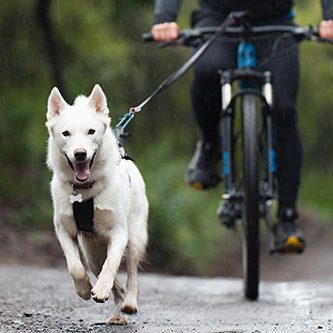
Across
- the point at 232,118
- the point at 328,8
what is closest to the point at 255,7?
the point at 328,8

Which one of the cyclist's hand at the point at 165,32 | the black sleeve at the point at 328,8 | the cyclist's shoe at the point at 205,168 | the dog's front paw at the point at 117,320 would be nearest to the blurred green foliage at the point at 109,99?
the cyclist's shoe at the point at 205,168

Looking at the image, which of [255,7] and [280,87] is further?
[255,7]

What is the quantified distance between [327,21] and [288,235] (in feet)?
4.86

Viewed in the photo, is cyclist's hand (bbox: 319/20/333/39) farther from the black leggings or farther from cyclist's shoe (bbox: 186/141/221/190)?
cyclist's shoe (bbox: 186/141/221/190)

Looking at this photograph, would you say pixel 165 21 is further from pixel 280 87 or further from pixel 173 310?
pixel 173 310

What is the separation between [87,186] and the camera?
206 inches

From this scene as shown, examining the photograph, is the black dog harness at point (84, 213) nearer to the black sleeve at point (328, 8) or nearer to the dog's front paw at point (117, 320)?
the dog's front paw at point (117, 320)

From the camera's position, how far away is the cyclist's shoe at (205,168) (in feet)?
24.1

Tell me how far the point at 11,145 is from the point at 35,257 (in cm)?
308

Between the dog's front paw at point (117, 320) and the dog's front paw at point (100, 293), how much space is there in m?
0.58

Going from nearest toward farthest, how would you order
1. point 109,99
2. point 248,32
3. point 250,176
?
point 250,176, point 248,32, point 109,99

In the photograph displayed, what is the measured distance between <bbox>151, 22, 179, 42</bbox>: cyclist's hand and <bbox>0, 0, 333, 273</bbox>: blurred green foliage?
8.19m

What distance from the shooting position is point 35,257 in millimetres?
14008

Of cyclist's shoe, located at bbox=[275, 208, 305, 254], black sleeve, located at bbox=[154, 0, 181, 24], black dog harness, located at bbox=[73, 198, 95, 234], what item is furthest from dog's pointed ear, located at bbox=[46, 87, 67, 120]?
cyclist's shoe, located at bbox=[275, 208, 305, 254]
